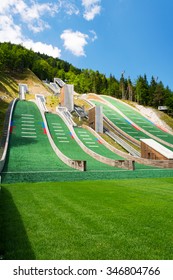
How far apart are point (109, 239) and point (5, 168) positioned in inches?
604

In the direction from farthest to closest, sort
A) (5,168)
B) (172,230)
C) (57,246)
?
(5,168), (172,230), (57,246)

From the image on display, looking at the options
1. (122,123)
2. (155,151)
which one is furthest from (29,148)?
(122,123)

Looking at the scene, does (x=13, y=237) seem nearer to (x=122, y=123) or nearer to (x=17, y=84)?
(x=122, y=123)

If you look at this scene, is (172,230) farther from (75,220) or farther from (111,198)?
(111,198)

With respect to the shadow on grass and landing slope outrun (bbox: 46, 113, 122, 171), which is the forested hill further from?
the shadow on grass

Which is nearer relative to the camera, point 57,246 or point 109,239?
point 57,246

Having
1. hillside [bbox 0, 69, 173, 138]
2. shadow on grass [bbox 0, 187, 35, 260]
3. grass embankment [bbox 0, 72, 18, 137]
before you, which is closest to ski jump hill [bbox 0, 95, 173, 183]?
hillside [bbox 0, 69, 173, 138]

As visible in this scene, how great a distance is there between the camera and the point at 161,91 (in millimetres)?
77750

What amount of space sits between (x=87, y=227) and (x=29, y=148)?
21432 millimetres

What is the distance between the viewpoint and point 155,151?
25.6 m

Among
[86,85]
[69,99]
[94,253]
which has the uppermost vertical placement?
[86,85]

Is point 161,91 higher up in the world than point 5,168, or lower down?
higher up

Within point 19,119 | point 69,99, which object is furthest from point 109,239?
point 69,99

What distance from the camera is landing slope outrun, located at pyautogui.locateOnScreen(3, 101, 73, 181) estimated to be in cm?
2009
